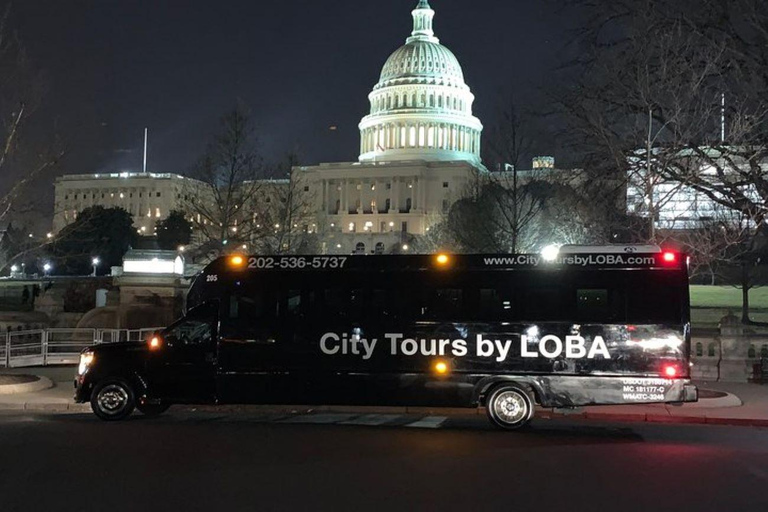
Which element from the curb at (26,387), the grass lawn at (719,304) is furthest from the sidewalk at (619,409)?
the grass lawn at (719,304)

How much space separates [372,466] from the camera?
1062 cm

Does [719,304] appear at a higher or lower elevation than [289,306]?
higher

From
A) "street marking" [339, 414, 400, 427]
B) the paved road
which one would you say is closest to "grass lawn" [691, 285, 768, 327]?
"street marking" [339, 414, 400, 427]

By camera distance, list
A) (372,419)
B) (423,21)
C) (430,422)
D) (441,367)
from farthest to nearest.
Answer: (423,21) → (372,419) → (430,422) → (441,367)

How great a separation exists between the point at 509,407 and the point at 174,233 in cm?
8617

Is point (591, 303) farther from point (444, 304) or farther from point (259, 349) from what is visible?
point (259, 349)

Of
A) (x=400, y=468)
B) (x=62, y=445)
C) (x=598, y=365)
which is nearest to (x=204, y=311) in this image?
(x=62, y=445)

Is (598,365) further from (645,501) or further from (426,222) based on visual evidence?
(426,222)

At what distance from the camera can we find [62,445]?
39.7 ft

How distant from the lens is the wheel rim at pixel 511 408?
1425 centimetres

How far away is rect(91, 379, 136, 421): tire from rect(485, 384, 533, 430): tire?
6.33 m

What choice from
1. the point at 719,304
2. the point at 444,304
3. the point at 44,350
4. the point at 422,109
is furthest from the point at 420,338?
the point at 422,109

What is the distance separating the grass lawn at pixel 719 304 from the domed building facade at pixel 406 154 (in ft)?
217

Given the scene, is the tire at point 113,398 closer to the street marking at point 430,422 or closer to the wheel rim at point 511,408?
the street marking at point 430,422
